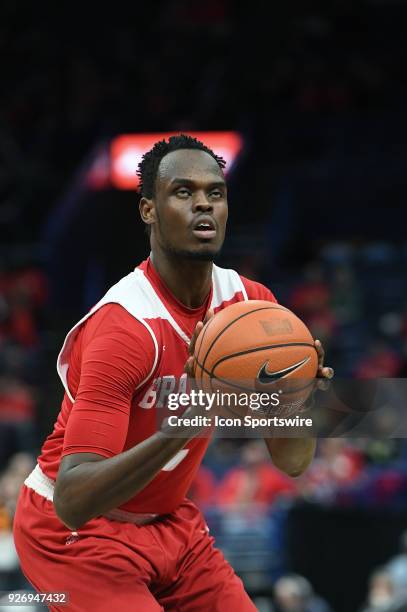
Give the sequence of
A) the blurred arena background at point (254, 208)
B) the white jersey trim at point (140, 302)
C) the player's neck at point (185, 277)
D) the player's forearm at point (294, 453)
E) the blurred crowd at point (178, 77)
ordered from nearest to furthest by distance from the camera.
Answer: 1. the white jersey trim at point (140, 302)
2. the player's neck at point (185, 277)
3. the player's forearm at point (294, 453)
4. the blurred arena background at point (254, 208)
5. the blurred crowd at point (178, 77)

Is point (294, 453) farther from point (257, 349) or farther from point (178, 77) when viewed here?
point (178, 77)

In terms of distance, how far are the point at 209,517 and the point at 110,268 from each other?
15.3 ft

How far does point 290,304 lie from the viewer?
12.8 metres

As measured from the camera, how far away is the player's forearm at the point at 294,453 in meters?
3.99

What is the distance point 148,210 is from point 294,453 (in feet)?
3.07

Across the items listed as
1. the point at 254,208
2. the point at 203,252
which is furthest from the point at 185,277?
the point at 254,208

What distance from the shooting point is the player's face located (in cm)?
369

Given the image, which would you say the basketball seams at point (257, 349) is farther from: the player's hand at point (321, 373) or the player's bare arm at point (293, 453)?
the player's bare arm at point (293, 453)

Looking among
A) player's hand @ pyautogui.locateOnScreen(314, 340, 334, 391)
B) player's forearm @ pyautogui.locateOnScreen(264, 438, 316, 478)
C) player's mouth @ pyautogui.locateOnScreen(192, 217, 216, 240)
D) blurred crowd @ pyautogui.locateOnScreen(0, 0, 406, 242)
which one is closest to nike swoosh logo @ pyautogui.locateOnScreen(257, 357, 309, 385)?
player's hand @ pyautogui.locateOnScreen(314, 340, 334, 391)

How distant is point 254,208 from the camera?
1609 cm

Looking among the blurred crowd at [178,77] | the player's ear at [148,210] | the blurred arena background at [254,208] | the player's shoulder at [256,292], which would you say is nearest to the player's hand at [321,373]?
the player's shoulder at [256,292]

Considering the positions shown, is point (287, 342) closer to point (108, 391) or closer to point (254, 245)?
point (108, 391)

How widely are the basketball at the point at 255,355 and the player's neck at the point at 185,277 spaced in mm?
336

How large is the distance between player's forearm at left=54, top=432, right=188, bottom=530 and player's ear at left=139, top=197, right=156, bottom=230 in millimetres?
844
